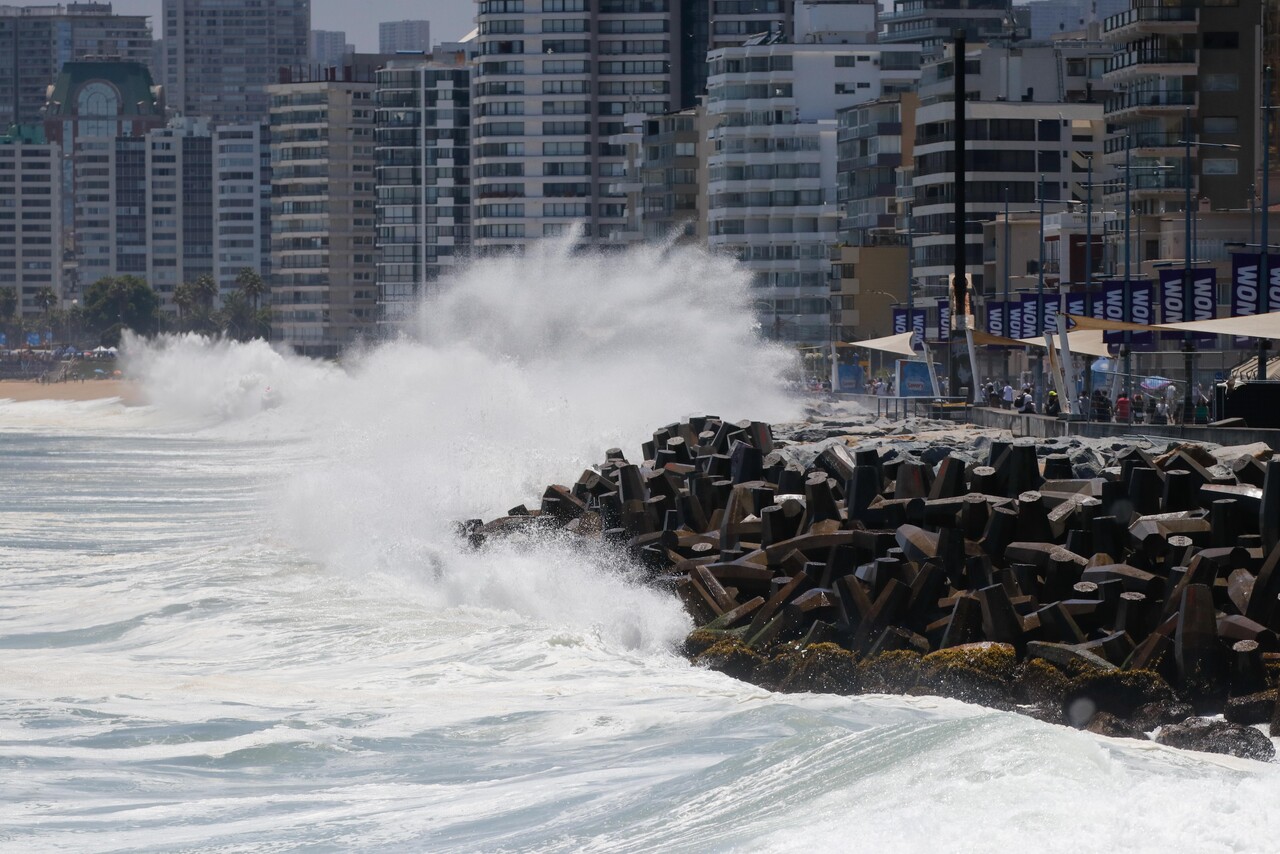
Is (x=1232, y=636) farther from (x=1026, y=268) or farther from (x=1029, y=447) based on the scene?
(x=1026, y=268)

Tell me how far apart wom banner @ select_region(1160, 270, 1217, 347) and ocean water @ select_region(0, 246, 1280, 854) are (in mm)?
12013

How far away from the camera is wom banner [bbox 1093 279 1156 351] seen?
137ft

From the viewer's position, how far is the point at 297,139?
524 ft

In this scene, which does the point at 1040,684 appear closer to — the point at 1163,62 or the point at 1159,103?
the point at 1159,103

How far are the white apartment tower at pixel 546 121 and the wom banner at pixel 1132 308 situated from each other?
86.5m

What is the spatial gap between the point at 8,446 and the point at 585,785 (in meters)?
57.7

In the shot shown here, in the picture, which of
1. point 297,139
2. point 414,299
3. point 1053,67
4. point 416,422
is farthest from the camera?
point 297,139

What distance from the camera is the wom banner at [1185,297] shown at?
39.8 m

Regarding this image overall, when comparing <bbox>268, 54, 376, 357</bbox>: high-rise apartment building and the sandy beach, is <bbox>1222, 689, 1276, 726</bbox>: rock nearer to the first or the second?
the sandy beach

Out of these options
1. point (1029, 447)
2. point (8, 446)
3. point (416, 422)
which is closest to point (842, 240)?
point (8, 446)

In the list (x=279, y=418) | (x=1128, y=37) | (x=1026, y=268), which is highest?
(x=1128, y=37)

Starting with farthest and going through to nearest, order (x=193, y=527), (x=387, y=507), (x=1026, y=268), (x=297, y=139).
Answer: (x=297, y=139)
(x=1026, y=268)
(x=193, y=527)
(x=387, y=507)

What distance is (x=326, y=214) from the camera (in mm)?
157375

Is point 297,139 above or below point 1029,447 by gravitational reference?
above
